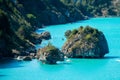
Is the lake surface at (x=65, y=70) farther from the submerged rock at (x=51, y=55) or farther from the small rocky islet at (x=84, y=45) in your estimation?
the small rocky islet at (x=84, y=45)

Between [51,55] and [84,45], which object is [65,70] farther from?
[84,45]

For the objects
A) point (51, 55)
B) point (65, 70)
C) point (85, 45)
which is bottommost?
point (65, 70)

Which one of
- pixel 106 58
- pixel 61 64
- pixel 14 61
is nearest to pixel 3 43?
pixel 14 61

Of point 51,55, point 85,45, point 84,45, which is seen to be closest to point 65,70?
point 51,55

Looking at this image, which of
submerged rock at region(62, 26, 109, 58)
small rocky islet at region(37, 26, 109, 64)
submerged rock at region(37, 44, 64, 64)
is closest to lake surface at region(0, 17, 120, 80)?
submerged rock at region(37, 44, 64, 64)

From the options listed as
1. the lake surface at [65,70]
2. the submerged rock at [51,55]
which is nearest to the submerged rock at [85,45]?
the lake surface at [65,70]

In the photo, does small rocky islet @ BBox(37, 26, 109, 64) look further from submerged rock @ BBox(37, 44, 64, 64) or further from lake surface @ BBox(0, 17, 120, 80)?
lake surface @ BBox(0, 17, 120, 80)

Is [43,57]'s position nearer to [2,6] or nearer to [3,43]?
[3,43]
